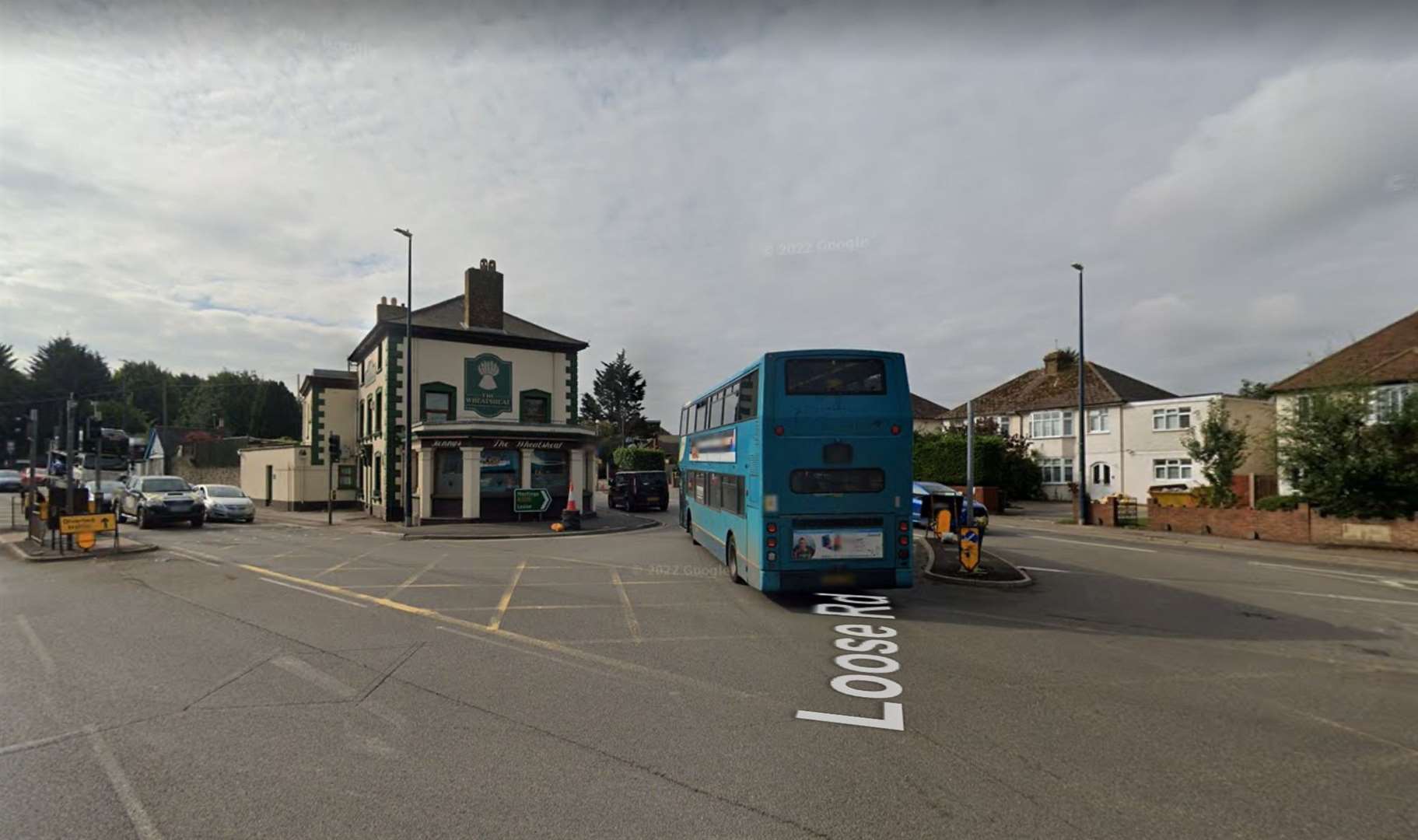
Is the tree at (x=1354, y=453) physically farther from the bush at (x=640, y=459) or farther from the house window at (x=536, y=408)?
the bush at (x=640, y=459)

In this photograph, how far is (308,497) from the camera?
3253 cm

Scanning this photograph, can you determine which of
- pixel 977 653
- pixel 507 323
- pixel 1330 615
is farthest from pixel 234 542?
pixel 1330 615

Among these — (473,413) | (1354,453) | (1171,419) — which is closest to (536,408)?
(473,413)

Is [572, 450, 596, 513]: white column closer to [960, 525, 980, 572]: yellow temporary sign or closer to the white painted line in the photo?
the white painted line

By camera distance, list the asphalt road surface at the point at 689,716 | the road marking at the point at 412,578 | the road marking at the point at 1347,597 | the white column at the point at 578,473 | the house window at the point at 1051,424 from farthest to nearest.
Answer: the house window at the point at 1051,424
the white column at the point at 578,473
the road marking at the point at 412,578
the road marking at the point at 1347,597
the asphalt road surface at the point at 689,716

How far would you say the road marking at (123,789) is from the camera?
3803 millimetres

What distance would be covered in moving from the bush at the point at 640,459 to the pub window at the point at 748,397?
44.7 metres

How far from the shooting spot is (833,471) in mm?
10367

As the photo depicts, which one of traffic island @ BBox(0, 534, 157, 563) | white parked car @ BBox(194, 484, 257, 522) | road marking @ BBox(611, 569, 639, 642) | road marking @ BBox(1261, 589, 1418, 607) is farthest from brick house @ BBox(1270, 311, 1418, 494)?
white parked car @ BBox(194, 484, 257, 522)

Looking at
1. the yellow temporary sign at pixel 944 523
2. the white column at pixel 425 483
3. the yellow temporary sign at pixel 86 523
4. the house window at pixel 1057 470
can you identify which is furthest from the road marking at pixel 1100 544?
the yellow temporary sign at pixel 86 523

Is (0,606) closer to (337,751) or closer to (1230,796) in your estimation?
(337,751)

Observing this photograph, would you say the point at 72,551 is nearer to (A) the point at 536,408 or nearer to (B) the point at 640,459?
(A) the point at 536,408

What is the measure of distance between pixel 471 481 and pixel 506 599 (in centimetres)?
1519

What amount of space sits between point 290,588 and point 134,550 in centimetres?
815
